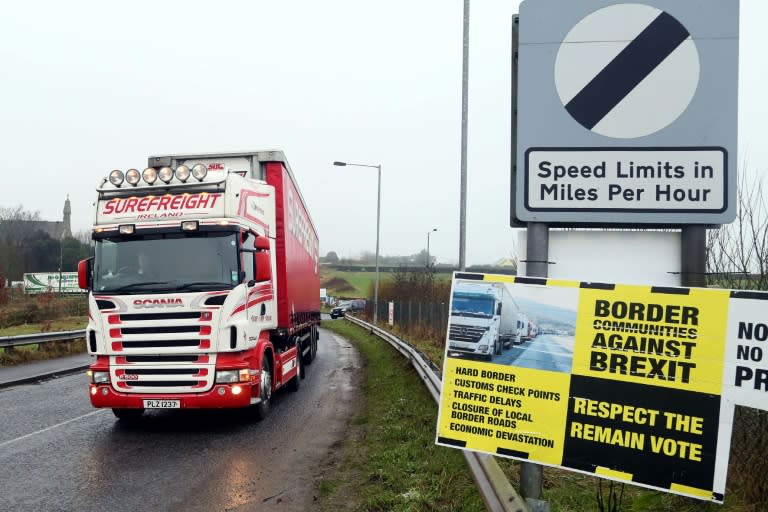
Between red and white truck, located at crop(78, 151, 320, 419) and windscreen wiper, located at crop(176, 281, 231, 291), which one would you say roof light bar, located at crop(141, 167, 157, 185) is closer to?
red and white truck, located at crop(78, 151, 320, 419)

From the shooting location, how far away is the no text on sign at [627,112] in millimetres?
2654

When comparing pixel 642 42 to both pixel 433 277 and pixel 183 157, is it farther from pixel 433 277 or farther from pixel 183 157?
pixel 433 277

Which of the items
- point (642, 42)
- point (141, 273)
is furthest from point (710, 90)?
point (141, 273)

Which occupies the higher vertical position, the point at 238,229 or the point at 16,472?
the point at 238,229

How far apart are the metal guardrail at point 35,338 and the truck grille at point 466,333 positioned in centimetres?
1663

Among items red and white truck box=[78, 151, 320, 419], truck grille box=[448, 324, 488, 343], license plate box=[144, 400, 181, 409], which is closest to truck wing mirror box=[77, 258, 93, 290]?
red and white truck box=[78, 151, 320, 419]

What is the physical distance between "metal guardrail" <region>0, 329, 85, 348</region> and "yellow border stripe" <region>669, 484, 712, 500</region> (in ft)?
57.2

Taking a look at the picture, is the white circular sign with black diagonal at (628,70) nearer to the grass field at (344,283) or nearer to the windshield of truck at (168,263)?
the windshield of truck at (168,263)

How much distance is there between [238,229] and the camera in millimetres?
8523

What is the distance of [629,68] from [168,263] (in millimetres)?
7209

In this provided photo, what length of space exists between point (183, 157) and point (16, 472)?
19.4 feet

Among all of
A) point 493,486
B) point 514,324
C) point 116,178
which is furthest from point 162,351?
point 514,324

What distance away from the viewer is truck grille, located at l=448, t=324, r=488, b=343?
2.79 m

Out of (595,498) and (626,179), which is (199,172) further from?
(626,179)
